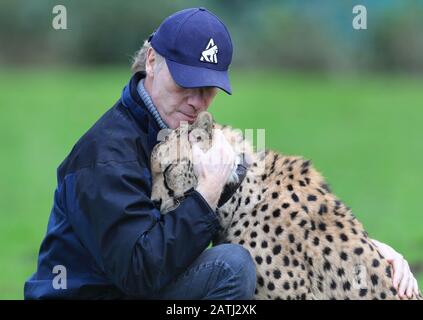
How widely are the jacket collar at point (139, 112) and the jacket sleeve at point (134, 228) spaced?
0.91ft

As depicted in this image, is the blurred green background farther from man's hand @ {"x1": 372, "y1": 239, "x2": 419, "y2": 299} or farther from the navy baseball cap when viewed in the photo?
the navy baseball cap

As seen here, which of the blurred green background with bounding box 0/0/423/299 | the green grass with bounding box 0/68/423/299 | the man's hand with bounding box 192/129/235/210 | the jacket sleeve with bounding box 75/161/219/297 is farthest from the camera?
the blurred green background with bounding box 0/0/423/299

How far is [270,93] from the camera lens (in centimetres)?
2044

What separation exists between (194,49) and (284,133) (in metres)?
11.1

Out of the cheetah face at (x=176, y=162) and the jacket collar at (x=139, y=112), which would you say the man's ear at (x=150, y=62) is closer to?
the jacket collar at (x=139, y=112)

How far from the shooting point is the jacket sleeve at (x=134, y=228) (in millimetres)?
3820

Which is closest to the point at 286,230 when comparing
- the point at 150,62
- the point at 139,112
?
the point at 139,112

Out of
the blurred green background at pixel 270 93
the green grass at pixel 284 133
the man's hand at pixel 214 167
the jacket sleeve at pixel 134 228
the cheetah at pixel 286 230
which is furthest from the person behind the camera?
the blurred green background at pixel 270 93

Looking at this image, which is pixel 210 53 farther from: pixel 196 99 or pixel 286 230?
pixel 286 230

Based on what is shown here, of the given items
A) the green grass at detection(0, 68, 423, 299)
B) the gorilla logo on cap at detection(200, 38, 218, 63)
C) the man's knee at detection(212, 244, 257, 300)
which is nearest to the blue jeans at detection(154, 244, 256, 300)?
the man's knee at detection(212, 244, 257, 300)

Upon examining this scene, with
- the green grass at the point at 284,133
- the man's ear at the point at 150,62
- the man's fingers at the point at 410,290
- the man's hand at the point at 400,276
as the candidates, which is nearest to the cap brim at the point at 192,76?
the man's ear at the point at 150,62

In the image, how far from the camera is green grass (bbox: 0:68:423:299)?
357 inches

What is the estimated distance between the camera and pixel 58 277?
4047 millimetres

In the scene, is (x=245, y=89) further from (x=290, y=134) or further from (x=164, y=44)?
(x=164, y=44)
